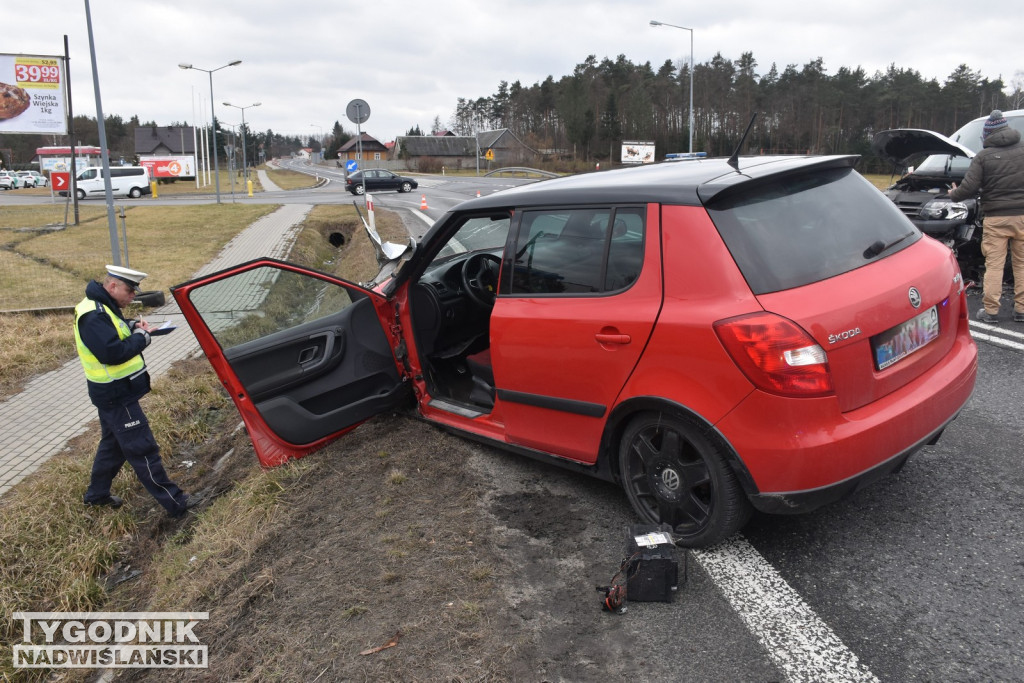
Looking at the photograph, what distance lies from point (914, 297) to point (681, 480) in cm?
127

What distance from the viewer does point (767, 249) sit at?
9.73ft

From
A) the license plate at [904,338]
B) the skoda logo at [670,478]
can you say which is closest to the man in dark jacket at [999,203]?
the license plate at [904,338]

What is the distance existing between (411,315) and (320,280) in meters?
0.63

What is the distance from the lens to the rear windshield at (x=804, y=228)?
2.93 m

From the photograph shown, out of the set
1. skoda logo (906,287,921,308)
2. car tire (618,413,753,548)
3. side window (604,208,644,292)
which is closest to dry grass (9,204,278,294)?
side window (604,208,644,292)

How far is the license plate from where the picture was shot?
9.62 feet

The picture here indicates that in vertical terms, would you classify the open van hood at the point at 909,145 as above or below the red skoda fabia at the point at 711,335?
above

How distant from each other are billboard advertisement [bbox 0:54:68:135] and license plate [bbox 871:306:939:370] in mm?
26427

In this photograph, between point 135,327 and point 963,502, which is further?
point 135,327

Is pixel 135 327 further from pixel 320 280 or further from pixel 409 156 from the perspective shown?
pixel 409 156

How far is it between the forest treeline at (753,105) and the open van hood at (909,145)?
38.0 m

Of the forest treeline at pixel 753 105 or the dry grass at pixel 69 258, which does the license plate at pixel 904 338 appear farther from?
the forest treeline at pixel 753 105

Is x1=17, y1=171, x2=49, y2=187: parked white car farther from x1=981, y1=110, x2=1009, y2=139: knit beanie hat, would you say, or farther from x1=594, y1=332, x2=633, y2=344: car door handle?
x1=594, y1=332, x2=633, y2=344: car door handle

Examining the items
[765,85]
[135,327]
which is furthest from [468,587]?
[765,85]
